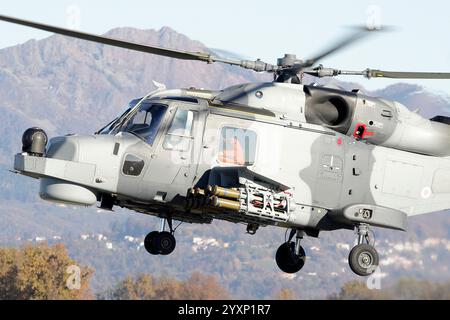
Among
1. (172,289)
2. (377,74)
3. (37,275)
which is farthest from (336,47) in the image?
A: (37,275)

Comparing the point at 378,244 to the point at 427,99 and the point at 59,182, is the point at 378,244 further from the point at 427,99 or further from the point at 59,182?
the point at 427,99

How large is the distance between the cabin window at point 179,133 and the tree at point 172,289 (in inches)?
1594

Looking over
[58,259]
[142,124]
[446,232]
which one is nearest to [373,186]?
[446,232]

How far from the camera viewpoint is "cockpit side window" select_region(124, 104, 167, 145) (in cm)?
1742

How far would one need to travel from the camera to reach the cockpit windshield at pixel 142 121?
57.2ft

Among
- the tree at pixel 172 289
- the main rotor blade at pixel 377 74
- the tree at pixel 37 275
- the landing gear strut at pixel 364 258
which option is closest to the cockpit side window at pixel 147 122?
the main rotor blade at pixel 377 74

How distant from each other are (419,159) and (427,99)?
777 centimetres

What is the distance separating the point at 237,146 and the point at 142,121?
1.62 meters

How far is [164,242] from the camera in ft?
63.6

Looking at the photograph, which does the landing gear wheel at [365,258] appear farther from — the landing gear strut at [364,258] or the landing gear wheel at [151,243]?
the landing gear wheel at [151,243]

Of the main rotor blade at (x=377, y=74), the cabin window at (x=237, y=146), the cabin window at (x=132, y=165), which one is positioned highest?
the main rotor blade at (x=377, y=74)

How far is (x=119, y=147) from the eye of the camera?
17.2m

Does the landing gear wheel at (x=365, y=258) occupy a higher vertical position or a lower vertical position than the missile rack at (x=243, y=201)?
lower

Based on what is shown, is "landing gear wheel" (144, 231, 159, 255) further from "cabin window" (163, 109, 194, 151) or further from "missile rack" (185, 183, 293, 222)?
"cabin window" (163, 109, 194, 151)
